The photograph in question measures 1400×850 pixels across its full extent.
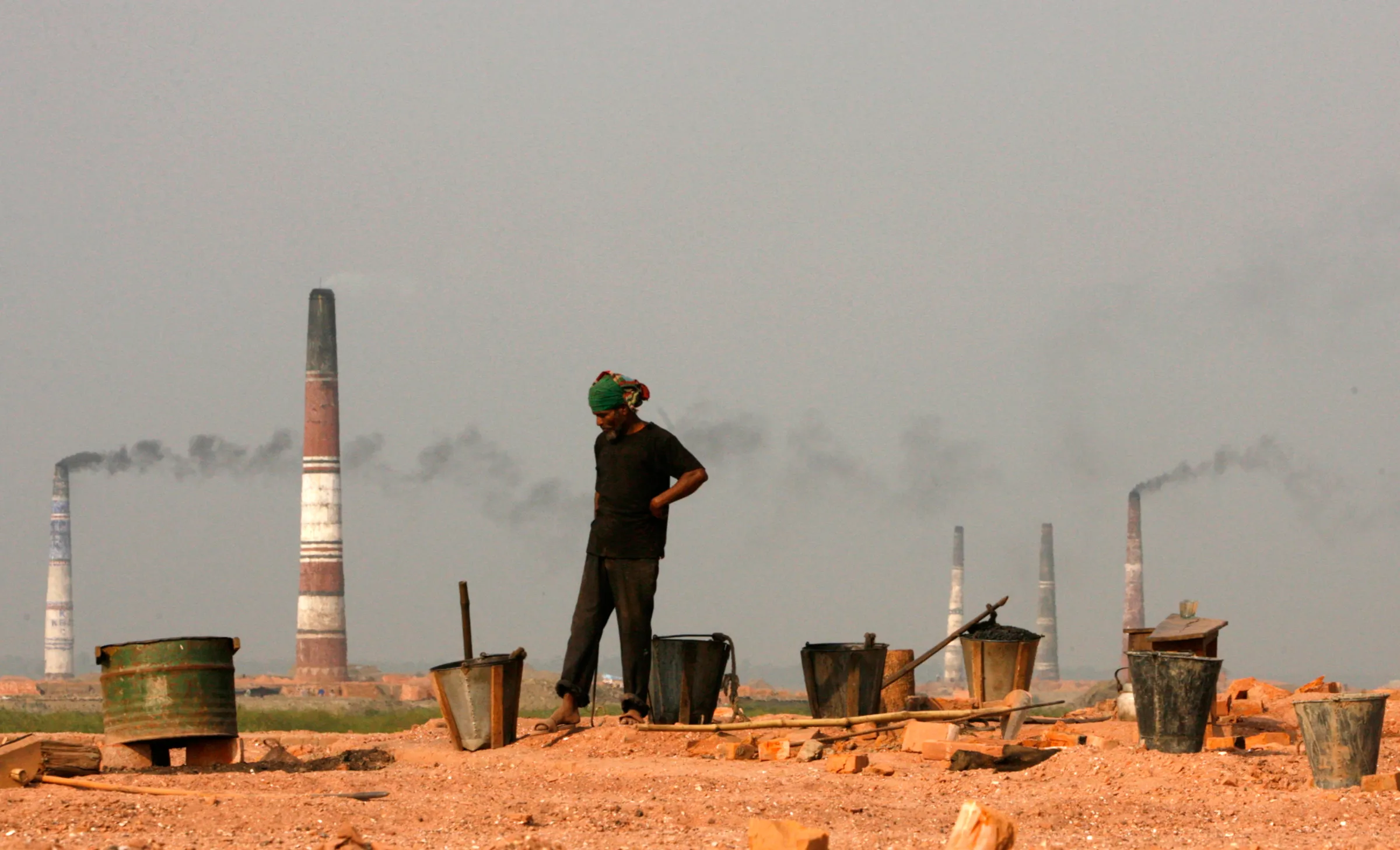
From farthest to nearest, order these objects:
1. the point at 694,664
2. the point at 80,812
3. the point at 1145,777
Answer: the point at 694,664 → the point at 1145,777 → the point at 80,812

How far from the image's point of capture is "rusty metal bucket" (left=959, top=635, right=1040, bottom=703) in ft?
36.9

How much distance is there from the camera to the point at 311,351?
42.9m

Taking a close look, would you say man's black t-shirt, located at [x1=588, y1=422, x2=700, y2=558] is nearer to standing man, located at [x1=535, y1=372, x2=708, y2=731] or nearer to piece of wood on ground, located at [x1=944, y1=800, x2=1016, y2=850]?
standing man, located at [x1=535, y1=372, x2=708, y2=731]

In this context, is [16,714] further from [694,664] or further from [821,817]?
[821,817]

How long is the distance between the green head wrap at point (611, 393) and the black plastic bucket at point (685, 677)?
137cm

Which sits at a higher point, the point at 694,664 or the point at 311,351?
the point at 311,351

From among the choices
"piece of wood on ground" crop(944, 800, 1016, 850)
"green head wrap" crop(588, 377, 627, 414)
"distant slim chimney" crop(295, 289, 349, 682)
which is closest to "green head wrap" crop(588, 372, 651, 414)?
"green head wrap" crop(588, 377, 627, 414)

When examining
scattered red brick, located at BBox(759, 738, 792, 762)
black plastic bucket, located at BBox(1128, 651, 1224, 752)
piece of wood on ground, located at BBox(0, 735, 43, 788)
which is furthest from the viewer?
scattered red brick, located at BBox(759, 738, 792, 762)

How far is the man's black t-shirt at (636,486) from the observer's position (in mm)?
9633

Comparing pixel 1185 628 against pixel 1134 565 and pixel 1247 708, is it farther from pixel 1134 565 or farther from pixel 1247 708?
pixel 1134 565

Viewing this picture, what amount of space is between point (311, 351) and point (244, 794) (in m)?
37.2

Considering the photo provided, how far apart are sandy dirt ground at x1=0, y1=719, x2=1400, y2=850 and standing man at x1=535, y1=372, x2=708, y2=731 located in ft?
2.48

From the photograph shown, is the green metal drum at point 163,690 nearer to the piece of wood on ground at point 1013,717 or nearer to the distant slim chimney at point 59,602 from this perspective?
the piece of wood on ground at point 1013,717

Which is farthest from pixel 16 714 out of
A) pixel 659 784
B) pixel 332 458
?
pixel 332 458
